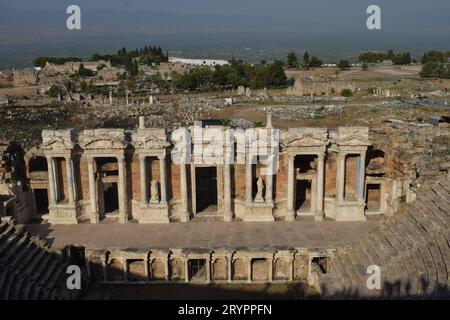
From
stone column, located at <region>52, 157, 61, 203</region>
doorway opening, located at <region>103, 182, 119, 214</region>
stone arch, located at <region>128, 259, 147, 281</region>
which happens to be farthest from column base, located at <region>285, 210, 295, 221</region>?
stone column, located at <region>52, 157, 61, 203</region>

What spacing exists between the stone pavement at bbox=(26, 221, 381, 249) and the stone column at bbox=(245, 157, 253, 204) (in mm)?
1263

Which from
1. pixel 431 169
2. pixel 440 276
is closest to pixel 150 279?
pixel 440 276

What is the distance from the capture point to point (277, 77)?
96.1 m

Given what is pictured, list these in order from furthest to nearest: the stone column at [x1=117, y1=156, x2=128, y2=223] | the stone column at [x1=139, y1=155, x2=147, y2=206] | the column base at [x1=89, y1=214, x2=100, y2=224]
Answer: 1. the column base at [x1=89, y1=214, x2=100, y2=224]
2. the stone column at [x1=117, y1=156, x2=128, y2=223]
3. the stone column at [x1=139, y1=155, x2=147, y2=206]

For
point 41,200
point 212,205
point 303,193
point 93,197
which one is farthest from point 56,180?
point 303,193

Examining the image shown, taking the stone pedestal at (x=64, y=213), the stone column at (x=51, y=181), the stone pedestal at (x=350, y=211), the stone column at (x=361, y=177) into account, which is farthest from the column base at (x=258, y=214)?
the stone column at (x=51, y=181)

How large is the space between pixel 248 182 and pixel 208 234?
137 inches

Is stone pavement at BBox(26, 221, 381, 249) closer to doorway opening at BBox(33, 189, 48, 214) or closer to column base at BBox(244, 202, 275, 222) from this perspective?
column base at BBox(244, 202, 275, 222)

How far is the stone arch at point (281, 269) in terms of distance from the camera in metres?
20.2

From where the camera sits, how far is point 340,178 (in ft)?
79.1

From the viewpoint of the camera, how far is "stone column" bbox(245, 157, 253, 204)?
23906 mm

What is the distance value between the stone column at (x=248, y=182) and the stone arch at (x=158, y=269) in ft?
19.4

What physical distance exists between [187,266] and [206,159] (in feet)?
20.2

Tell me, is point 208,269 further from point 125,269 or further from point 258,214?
point 258,214
